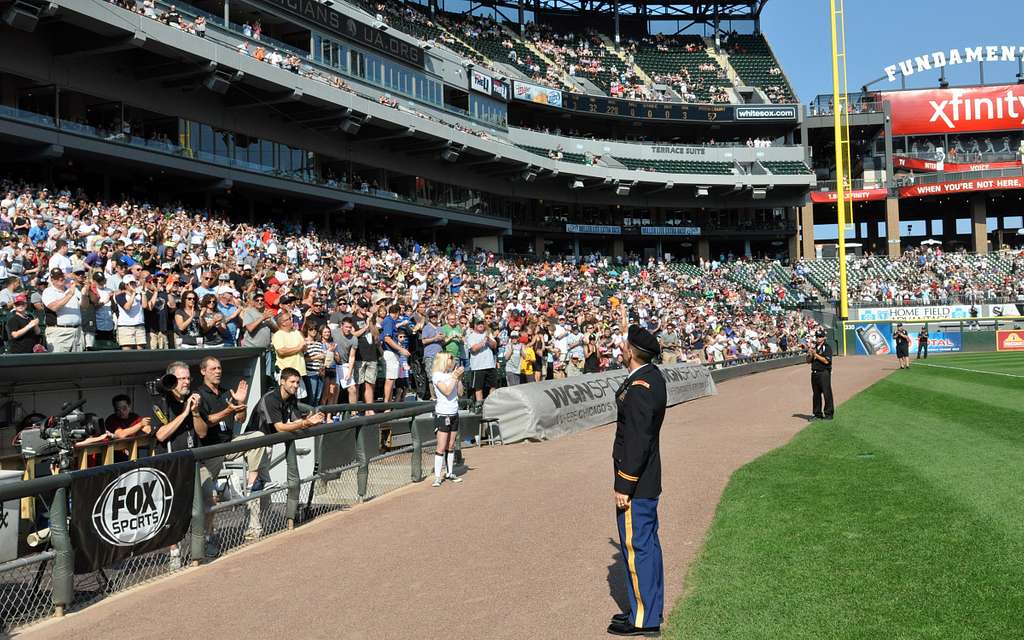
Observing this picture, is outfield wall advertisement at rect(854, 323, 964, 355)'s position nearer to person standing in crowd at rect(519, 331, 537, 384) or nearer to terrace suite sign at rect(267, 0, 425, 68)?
terrace suite sign at rect(267, 0, 425, 68)

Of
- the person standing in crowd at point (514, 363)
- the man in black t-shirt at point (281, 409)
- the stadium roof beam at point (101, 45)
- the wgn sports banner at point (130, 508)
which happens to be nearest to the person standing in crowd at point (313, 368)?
the man in black t-shirt at point (281, 409)

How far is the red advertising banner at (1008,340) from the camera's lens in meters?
42.7

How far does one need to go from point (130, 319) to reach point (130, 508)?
19.0ft

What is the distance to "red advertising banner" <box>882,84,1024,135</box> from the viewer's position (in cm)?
6969

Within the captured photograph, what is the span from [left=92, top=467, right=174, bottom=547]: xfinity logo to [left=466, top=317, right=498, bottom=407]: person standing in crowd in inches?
386

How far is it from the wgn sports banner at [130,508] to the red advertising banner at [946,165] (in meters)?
71.1

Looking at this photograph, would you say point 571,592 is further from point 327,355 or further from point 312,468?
point 327,355

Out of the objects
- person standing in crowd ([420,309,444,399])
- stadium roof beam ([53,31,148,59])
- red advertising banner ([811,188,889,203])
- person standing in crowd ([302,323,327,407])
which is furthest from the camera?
red advertising banner ([811,188,889,203])

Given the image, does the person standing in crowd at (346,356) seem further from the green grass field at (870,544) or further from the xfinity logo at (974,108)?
the xfinity logo at (974,108)

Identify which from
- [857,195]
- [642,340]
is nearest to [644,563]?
[642,340]

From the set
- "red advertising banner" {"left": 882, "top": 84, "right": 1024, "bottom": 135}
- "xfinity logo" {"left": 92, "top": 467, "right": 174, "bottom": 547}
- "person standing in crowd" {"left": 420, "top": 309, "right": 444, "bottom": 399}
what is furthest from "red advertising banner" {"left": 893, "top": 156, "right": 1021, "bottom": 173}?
"xfinity logo" {"left": 92, "top": 467, "right": 174, "bottom": 547}

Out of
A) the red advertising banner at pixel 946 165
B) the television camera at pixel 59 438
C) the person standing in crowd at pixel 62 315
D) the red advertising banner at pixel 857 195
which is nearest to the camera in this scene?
the television camera at pixel 59 438

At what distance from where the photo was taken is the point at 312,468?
995 centimetres

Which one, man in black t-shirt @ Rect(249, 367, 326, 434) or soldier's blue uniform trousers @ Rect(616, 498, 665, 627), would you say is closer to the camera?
soldier's blue uniform trousers @ Rect(616, 498, 665, 627)
